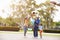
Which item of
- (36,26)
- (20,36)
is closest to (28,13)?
(36,26)

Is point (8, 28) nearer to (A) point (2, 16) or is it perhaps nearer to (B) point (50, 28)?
(A) point (2, 16)

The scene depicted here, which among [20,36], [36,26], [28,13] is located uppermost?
[28,13]

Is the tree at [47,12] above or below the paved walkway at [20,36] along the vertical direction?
above

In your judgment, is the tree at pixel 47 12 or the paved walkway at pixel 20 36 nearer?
the paved walkway at pixel 20 36

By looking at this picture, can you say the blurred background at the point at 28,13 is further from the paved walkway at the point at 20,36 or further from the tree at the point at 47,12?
the paved walkway at the point at 20,36

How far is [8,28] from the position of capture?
7.19 metres

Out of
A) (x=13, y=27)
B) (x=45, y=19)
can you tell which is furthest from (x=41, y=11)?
(x=13, y=27)

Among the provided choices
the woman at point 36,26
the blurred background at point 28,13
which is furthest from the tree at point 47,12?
the woman at point 36,26

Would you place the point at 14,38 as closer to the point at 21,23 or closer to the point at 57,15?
the point at 21,23

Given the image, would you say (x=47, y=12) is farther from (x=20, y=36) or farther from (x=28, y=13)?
(x=20, y=36)

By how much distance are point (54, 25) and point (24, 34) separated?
0.64 m

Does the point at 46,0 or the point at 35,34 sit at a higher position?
the point at 46,0

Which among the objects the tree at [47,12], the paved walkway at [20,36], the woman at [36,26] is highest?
the tree at [47,12]

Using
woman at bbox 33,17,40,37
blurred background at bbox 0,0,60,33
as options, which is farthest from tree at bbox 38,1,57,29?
woman at bbox 33,17,40,37
